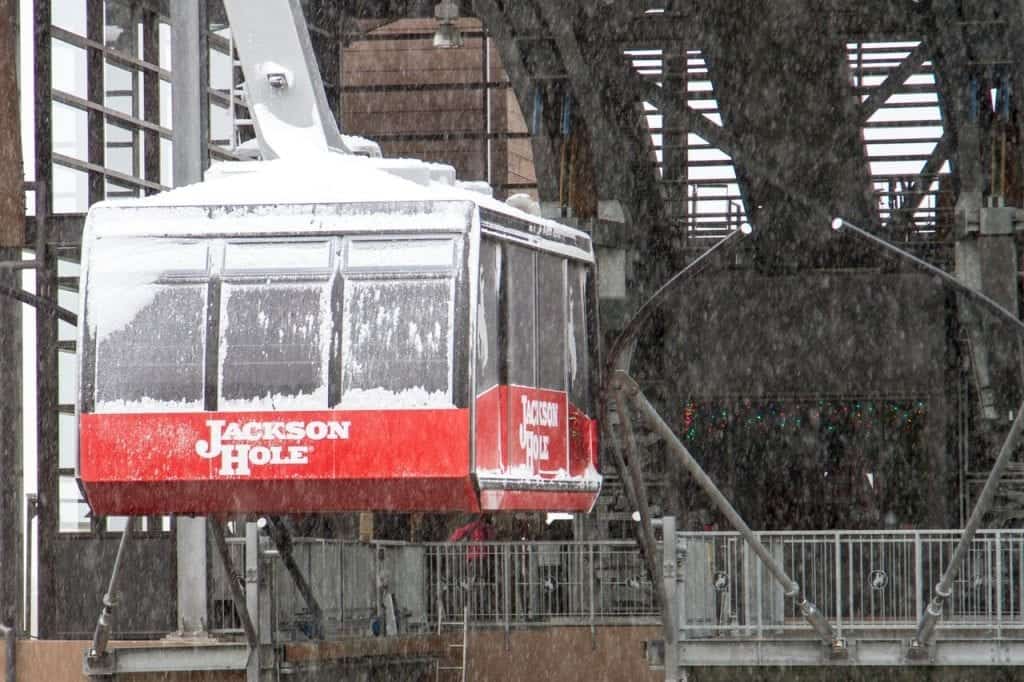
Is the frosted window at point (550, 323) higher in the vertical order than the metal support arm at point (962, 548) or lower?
higher

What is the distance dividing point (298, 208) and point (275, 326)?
932 mm

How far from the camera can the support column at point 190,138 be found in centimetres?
2267

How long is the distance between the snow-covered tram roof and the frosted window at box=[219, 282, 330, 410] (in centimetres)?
50

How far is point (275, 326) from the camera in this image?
15.1 meters

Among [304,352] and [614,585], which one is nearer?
[304,352]

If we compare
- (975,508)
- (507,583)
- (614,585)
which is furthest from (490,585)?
(975,508)

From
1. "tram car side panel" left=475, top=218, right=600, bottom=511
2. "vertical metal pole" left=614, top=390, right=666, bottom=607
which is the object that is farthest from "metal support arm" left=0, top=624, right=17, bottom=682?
"tram car side panel" left=475, top=218, right=600, bottom=511

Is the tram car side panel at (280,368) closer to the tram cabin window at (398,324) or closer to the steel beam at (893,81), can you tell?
the tram cabin window at (398,324)

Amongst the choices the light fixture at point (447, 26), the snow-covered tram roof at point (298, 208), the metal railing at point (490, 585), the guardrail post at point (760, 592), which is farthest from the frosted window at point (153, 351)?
the light fixture at point (447, 26)

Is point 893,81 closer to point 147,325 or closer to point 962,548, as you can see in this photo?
point 962,548

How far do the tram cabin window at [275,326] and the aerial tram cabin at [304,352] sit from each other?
0.01 m

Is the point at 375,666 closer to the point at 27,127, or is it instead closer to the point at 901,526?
the point at 27,127

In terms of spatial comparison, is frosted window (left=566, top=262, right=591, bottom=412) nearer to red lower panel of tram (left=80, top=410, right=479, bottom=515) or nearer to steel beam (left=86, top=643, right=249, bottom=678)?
red lower panel of tram (left=80, top=410, right=479, bottom=515)

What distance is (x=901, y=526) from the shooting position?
35094mm
